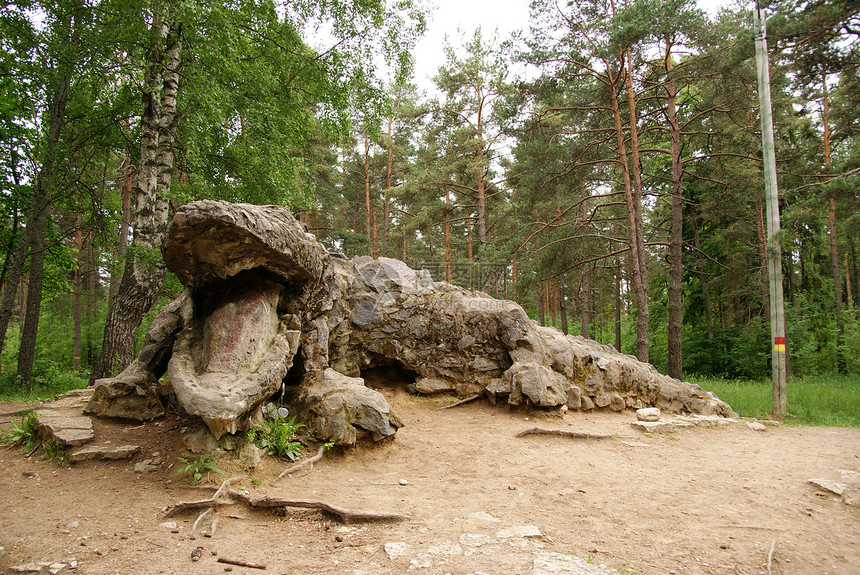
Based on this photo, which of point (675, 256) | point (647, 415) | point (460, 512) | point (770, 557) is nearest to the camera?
point (770, 557)

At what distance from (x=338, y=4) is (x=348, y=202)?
48.9ft

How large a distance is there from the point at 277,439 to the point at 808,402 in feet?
38.6

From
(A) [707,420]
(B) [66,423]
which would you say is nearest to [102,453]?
(B) [66,423]

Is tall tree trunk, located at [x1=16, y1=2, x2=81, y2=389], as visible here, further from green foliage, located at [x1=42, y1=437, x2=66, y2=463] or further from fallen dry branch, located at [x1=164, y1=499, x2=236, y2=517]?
fallen dry branch, located at [x1=164, y1=499, x2=236, y2=517]

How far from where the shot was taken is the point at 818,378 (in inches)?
511

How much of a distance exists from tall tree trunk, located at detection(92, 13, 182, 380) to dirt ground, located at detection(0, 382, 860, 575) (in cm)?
203

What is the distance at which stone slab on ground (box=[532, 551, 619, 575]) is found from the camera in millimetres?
2578

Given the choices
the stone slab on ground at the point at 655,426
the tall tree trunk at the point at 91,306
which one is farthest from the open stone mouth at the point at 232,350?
the tall tree trunk at the point at 91,306

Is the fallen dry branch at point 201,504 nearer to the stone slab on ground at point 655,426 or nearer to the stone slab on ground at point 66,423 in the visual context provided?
the stone slab on ground at point 66,423

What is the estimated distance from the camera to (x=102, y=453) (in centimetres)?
412

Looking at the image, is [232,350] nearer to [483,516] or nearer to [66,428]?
[66,428]

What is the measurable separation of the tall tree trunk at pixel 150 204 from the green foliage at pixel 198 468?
347cm

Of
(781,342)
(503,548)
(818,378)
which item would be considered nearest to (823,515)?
(503,548)

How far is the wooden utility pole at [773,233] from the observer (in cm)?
855
